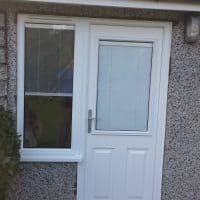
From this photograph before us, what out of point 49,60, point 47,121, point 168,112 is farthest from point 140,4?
point 47,121

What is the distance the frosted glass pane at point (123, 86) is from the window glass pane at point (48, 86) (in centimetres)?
36

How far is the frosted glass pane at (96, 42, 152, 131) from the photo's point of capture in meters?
4.28

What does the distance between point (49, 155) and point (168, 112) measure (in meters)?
1.39

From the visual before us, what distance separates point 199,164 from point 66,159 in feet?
5.00

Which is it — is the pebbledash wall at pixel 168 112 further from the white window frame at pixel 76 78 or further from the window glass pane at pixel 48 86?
the window glass pane at pixel 48 86

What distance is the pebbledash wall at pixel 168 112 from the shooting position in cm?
404

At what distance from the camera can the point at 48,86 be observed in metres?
4.25

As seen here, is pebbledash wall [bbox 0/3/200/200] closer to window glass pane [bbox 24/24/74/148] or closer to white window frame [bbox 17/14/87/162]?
white window frame [bbox 17/14/87/162]

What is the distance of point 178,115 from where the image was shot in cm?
436

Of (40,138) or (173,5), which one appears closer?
(173,5)

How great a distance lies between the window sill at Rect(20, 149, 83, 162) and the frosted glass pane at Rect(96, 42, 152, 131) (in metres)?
0.42

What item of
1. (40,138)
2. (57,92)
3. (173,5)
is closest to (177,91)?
(173,5)

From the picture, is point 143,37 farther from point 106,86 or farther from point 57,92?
point 57,92

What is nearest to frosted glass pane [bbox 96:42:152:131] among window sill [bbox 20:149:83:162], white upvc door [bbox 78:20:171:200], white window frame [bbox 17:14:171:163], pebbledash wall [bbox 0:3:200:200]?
white upvc door [bbox 78:20:171:200]
